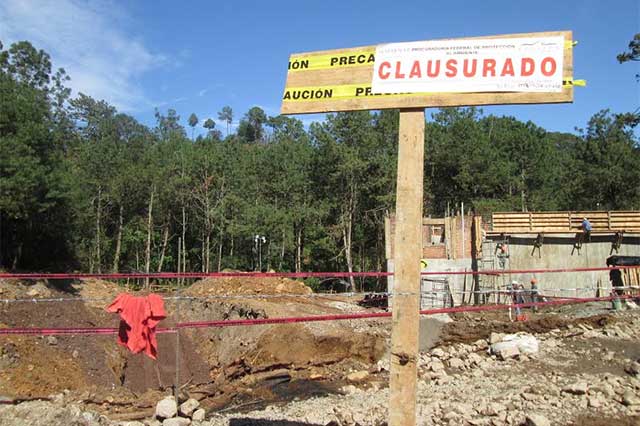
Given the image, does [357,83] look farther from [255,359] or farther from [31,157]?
[31,157]

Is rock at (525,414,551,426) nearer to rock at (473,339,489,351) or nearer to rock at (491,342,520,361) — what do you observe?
rock at (491,342,520,361)

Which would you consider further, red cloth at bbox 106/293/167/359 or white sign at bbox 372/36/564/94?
red cloth at bbox 106/293/167/359

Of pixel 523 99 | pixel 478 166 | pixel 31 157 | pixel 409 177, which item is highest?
pixel 478 166

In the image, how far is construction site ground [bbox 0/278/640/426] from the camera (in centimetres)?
574

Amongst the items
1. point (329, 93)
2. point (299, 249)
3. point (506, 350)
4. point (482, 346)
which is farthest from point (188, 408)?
point (299, 249)

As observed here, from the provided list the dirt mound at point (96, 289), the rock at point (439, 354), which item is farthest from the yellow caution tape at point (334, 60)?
the dirt mound at point (96, 289)

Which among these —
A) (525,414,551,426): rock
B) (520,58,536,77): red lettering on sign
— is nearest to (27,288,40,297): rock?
(525,414,551,426): rock

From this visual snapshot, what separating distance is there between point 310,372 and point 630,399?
7346 mm

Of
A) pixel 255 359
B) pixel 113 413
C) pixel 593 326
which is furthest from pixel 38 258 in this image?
pixel 593 326

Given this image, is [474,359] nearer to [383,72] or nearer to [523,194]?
[383,72]

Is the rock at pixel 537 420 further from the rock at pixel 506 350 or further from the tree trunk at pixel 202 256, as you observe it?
the tree trunk at pixel 202 256

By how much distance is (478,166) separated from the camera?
4322cm

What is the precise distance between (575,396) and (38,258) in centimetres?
3626

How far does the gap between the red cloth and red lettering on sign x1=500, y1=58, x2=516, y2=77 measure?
3.76 m
